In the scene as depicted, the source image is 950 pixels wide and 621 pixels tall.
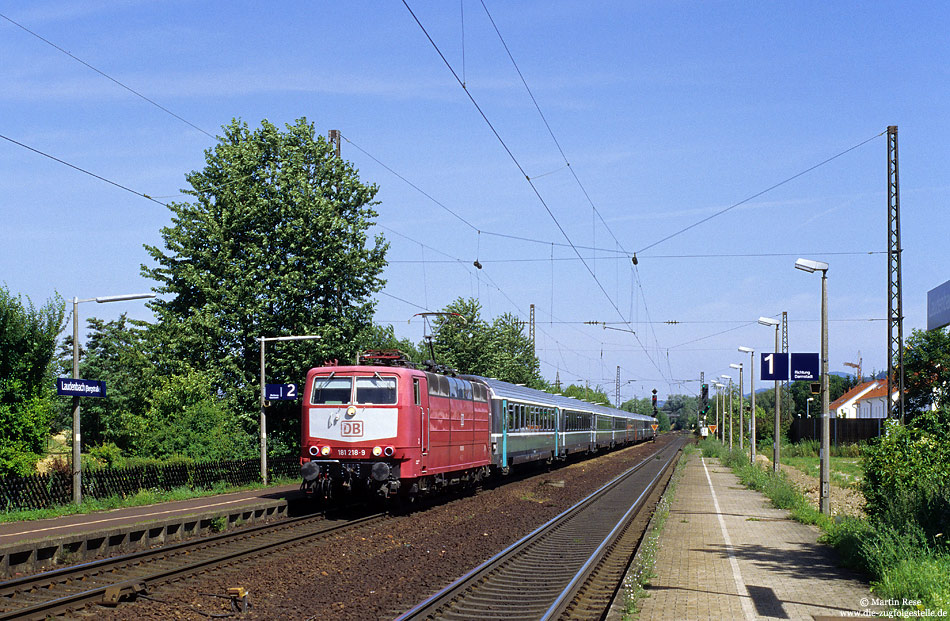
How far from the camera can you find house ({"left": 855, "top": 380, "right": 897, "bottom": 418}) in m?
83.4

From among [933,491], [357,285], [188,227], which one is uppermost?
[188,227]

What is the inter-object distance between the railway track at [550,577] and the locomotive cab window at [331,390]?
544 centimetres

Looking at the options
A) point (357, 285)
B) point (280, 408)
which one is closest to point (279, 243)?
point (357, 285)

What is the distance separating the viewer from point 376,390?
2067 cm

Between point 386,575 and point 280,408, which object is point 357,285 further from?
point 386,575

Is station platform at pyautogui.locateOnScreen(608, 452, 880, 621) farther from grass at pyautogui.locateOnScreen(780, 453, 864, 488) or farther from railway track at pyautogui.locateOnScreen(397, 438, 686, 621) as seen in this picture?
grass at pyautogui.locateOnScreen(780, 453, 864, 488)

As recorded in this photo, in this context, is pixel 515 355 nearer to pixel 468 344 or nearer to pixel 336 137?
pixel 468 344

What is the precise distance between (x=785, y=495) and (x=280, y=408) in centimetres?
1801

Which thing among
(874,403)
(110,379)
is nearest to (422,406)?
(110,379)

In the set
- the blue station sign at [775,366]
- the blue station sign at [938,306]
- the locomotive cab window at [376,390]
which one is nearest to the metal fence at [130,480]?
the locomotive cab window at [376,390]

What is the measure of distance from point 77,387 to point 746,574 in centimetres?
1445

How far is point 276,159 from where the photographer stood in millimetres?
33844

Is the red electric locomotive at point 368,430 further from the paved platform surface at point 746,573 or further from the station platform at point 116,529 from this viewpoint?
the paved platform surface at point 746,573

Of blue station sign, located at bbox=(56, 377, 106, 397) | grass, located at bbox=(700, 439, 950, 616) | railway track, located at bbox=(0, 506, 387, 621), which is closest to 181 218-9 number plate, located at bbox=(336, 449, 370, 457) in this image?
railway track, located at bbox=(0, 506, 387, 621)
